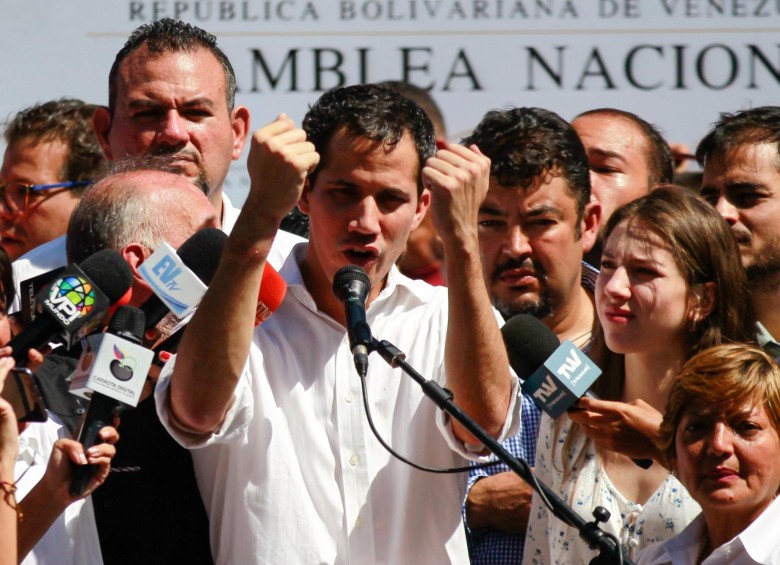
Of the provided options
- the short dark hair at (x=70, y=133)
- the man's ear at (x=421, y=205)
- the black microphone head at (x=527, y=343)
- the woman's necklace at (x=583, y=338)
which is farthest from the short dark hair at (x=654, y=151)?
the black microphone head at (x=527, y=343)

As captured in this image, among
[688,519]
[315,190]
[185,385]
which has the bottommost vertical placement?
[688,519]

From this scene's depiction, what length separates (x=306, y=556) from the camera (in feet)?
11.3

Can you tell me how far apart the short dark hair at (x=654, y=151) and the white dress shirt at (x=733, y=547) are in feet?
6.51

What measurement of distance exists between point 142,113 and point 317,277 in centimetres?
125

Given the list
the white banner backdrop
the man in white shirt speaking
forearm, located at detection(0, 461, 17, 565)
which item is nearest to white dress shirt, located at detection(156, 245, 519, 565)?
the man in white shirt speaking

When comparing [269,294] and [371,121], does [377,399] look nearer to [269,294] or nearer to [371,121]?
[269,294]

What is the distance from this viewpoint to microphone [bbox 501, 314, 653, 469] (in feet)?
10.6

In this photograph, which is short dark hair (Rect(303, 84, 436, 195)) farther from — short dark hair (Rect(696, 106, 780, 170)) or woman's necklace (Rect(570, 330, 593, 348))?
short dark hair (Rect(696, 106, 780, 170))

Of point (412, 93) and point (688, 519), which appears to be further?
point (412, 93)

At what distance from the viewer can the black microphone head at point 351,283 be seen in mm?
3172

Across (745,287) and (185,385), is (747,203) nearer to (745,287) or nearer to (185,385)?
(745,287)

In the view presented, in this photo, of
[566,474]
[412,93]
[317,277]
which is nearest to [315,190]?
Result: [317,277]

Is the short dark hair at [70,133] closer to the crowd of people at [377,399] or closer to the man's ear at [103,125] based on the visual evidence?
the man's ear at [103,125]

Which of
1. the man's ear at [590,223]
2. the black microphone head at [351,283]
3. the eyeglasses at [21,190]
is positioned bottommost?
the eyeglasses at [21,190]
